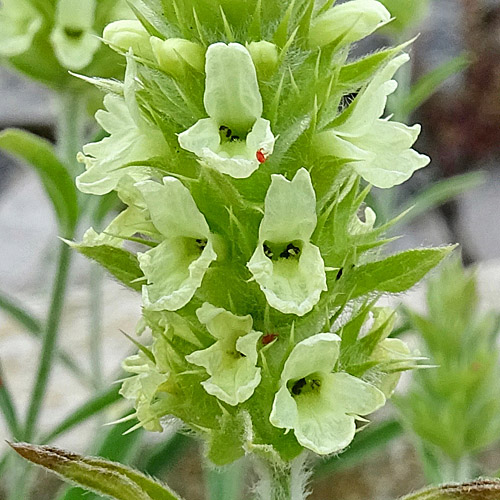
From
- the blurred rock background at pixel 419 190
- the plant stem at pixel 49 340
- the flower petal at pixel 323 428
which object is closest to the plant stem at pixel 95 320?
the plant stem at pixel 49 340

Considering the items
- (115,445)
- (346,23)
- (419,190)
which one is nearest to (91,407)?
(115,445)

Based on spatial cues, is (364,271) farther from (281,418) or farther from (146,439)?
(146,439)

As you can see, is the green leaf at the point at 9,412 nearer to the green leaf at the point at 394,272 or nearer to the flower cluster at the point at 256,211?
the flower cluster at the point at 256,211

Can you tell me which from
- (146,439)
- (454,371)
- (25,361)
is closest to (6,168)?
(25,361)

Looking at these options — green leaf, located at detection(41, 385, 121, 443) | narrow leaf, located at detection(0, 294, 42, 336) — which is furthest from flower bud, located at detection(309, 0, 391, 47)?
narrow leaf, located at detection(0, 294, 42, 336)

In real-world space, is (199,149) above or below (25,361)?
above

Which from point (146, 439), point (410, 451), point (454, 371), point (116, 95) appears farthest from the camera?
point (410, 451)
